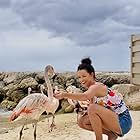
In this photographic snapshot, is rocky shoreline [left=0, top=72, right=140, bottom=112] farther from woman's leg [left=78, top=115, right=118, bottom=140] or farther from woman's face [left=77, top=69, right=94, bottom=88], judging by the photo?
woman's face [left=77, top=69, right=94, bottom=88]

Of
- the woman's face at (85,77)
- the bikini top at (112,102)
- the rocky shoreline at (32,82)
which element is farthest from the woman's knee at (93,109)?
the rocky shoreline at (32,82)

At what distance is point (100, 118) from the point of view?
5.81 metres

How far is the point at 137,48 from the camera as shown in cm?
1334

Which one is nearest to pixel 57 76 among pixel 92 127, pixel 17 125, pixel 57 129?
pixel 17 125

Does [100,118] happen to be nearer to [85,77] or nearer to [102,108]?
[102,108]

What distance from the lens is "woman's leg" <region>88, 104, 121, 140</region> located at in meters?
5.74

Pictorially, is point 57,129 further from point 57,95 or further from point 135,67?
point 57,95

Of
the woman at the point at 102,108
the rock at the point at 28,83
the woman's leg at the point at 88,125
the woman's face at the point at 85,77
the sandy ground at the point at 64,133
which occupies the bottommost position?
the sandy ground at the point at 64,133

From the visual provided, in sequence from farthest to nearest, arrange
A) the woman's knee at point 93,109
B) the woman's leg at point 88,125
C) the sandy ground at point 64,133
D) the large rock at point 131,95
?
the large rock at point 131,95 < the sandy ground at point 64,133 < the woman's leg at point 88,125 < the woman's knee at point 93,109

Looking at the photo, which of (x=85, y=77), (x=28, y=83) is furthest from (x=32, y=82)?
(x=85, y=77)

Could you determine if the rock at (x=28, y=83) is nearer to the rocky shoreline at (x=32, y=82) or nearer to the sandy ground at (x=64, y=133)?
the rocky shoreline at (x=32, y=82)

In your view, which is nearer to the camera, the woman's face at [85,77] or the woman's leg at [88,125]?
the woman's face at [85,77]

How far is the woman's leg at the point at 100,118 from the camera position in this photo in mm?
5738

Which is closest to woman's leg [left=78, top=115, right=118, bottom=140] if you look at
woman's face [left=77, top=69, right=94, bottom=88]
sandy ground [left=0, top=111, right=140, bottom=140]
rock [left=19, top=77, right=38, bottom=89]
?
woman's face [left=77, top=69, right=94, bottom=88]
